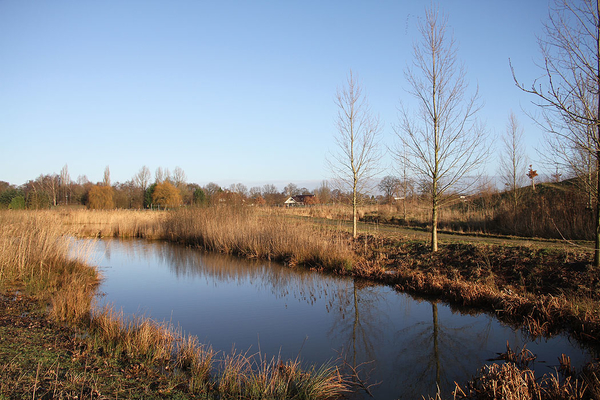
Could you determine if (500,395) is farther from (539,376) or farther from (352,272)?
(352,272)

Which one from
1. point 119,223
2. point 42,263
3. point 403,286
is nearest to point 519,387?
point 403,286

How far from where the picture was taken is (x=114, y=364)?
4746 millimetres

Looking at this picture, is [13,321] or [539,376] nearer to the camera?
[539,376]

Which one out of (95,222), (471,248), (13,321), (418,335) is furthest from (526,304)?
(95,222)

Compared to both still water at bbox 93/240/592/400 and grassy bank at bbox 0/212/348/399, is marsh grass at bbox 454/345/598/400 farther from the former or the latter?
grassy bank at bbox 0/212/348/399

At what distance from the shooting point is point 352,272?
1154cm

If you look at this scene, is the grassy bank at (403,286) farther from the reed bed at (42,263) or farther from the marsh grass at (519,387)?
the reed bed at (42,263)

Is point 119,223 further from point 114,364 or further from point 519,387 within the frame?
point 519,387

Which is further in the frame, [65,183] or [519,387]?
[65,183]

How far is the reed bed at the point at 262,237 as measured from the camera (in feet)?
42.6

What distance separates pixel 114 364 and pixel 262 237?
11.2 meters

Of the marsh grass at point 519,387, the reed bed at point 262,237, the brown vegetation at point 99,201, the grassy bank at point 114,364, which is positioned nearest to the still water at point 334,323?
the marsh grass at point 519,387

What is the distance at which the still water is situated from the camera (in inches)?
219

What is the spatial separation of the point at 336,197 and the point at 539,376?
13226 millimetres
